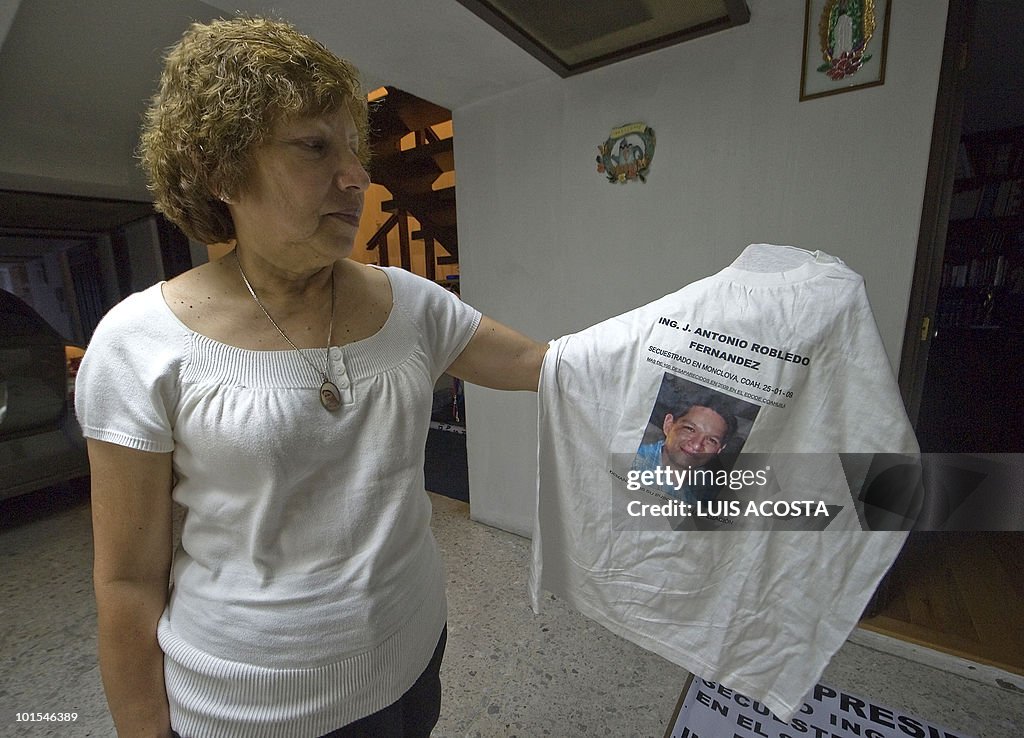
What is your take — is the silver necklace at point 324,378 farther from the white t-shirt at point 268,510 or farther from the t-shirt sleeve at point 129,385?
the t-shirt sleeve at point 129,385

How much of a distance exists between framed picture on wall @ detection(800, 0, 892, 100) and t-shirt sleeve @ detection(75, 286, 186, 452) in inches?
64.7

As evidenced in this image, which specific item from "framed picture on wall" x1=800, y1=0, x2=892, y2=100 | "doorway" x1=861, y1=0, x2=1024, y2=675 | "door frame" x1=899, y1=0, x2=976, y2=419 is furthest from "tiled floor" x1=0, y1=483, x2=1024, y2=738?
"framed picture on wall" x1=800, y1=0, x2=892, y2=100

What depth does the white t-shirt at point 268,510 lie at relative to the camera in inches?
21.4

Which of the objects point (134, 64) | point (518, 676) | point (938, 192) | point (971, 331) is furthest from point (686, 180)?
point (971, 331)

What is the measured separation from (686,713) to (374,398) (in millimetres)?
1261

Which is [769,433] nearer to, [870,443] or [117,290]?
[870,443]

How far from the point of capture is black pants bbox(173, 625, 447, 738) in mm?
657

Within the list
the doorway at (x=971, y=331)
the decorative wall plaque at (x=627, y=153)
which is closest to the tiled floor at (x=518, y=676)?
the doorway at (x=971, y=331)

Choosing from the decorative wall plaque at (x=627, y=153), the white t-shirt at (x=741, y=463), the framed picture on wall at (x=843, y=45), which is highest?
the framed picture on wall at (x=843, y=45)

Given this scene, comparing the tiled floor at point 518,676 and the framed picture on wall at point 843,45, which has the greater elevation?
the framed picture on wall at point 843,45

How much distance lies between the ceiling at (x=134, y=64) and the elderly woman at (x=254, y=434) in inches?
38.7

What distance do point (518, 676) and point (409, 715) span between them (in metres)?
0.93

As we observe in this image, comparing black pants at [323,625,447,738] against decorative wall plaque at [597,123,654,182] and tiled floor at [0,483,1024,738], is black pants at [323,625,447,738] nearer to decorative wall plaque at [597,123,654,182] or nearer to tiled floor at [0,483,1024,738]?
tiled floor at [0,483,1024,738]

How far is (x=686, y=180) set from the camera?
5.13 ft
